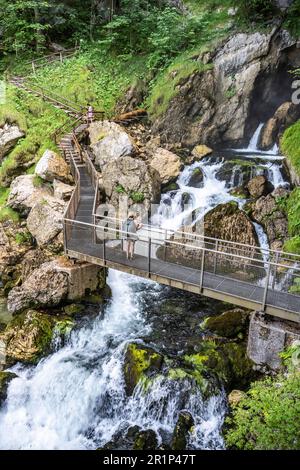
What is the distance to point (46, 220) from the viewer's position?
15875 millimetres

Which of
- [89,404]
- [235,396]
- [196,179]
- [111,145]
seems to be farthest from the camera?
[111,145]

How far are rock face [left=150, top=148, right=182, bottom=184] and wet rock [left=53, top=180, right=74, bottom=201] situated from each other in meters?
4.58

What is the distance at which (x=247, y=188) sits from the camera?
1698 cm

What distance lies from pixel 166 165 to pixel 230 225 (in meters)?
5.86

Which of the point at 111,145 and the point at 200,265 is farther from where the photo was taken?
the point at 111,145

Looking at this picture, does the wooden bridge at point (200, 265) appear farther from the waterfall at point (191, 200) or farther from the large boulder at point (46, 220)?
the waterfall at point (191, 200)

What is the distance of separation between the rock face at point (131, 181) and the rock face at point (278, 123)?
7.26m

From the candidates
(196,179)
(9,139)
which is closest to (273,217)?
(196,179)

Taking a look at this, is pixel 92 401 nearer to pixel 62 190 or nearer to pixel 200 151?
pixel 62 190

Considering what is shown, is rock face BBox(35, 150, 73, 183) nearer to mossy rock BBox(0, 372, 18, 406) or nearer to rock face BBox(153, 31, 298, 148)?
rock face BBox(153, 31, 298, 148)

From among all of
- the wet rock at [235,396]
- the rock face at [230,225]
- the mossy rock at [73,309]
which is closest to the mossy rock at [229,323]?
the wet rock at [235,396]

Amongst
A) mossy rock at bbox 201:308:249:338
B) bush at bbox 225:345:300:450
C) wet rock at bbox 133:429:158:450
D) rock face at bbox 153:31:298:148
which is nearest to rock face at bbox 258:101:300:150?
rock face at bbox 153:31:298:148

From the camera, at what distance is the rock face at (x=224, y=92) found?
21203mm
